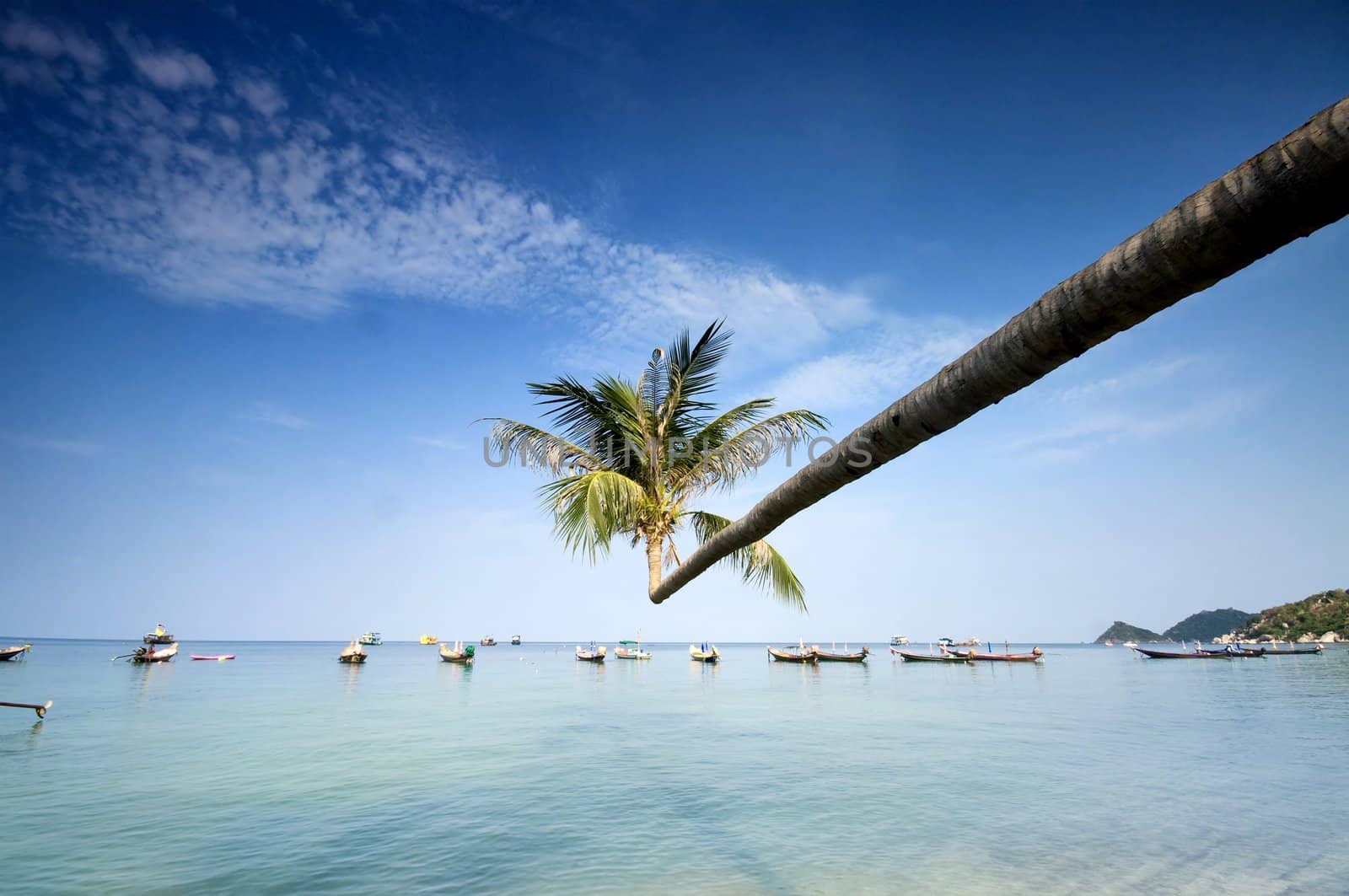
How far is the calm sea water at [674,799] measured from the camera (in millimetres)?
8555

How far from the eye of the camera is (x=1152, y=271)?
1.58 metres

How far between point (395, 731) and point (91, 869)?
41.2ft

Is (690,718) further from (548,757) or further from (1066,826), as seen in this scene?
(1066,826)

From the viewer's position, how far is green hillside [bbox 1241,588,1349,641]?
360 ft

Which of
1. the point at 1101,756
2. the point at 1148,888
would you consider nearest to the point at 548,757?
the point at 1148,888

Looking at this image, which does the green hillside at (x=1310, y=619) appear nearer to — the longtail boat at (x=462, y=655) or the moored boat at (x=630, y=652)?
the moored boat at (x=630, y=652)

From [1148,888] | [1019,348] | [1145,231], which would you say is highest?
[1145,231]

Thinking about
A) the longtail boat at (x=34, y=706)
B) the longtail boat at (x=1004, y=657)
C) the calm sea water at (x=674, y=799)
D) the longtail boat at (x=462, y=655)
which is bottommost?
the calm sea water at (x=674, y=799)

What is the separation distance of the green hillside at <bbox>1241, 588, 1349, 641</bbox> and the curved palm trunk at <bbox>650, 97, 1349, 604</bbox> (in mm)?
147863

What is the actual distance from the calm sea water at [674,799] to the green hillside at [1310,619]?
116m

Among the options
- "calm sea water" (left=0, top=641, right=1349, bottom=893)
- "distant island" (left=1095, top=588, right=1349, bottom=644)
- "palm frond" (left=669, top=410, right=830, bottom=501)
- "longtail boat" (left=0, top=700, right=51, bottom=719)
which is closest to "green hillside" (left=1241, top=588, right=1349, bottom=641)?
"distant island" (left=1095, top=588, right=1349, bottom=644)

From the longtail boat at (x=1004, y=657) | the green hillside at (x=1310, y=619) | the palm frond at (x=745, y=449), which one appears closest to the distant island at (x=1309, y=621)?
the green hillside at (x=1310, y=619)

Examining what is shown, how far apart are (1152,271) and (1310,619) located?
160 m

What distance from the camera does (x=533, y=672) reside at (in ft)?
182
